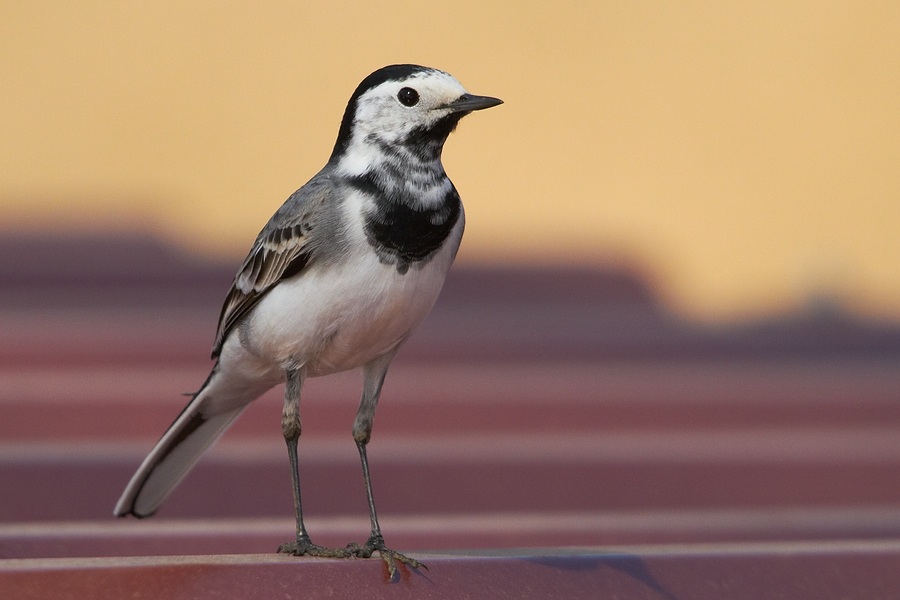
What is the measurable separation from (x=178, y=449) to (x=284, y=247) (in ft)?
2.49

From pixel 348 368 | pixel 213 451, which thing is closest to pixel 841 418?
pixel 213 451

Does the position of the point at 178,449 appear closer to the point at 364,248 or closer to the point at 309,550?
the point at 309,550

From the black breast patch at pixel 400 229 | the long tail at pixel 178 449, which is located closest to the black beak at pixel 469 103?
the black breast patch at pixel 400 229

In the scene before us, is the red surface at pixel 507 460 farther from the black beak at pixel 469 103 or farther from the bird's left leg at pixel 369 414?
the black beak at pixel 469 103

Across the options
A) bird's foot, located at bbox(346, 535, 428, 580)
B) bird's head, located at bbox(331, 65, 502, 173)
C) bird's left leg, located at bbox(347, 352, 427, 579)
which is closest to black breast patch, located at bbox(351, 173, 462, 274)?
bird's head, located at bbox(331, 65, 502, 173)

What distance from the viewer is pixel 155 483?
10.8 ft

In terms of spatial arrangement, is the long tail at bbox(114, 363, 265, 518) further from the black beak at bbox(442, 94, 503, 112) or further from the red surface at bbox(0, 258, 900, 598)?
the black beak at bbox(442, 94, 503, 112)

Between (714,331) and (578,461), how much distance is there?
8.22 ft

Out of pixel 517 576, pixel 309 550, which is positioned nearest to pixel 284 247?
pixel 309 550

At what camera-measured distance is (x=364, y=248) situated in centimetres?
275

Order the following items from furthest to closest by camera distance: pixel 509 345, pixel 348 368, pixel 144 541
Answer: pixel 509 345 → pixel 144 541 → pixel 348 368

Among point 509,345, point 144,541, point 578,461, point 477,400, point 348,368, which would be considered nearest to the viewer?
point 348,368

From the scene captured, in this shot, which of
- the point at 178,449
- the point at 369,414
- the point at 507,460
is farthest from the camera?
the point at 507,460

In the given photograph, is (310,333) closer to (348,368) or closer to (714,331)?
(348,368)
